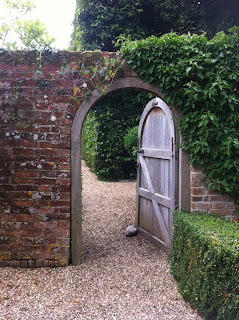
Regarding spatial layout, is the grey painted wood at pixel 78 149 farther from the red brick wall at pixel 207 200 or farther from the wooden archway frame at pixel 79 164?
the red brick wall at pixel 207 200

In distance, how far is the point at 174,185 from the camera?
14.6ft

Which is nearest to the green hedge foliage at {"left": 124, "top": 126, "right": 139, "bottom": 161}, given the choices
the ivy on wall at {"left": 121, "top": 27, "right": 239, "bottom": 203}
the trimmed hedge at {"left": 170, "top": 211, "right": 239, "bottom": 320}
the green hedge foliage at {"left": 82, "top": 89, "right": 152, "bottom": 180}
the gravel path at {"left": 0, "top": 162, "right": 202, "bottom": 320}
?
the green hedge foliage at {"left": 82, "top": 89, "right": 152, "bottom": 180}

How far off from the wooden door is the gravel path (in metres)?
0.34

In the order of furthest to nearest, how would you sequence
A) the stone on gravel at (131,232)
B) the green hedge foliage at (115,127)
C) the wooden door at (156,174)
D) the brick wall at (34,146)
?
the green hedge foliage at (115,127) → the stone on gravel at (131,232) → the wooden door at (156,174) → the brick wall at (34,146)

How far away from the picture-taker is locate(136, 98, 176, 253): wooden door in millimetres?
4680

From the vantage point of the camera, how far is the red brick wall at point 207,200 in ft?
13.8

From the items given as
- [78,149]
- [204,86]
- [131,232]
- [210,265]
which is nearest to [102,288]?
[210,265]

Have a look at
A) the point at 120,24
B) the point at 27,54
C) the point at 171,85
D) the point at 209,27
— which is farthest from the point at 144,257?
the point at 209,27

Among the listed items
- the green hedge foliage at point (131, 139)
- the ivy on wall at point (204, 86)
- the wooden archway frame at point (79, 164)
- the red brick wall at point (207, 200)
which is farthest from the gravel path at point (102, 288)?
the green hedge foliage at point (131, 139)

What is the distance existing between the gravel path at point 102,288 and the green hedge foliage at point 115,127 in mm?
5610

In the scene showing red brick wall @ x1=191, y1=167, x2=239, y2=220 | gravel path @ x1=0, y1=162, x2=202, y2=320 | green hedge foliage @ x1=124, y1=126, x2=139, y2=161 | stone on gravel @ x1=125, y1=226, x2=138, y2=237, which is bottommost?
gravel path @ x1=0, y1=162, x2=202, y2=320

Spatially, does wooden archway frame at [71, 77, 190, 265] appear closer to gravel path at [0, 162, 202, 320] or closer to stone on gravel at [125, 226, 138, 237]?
gravel path at [0, 162, 202, 320]

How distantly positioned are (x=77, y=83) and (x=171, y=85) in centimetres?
120

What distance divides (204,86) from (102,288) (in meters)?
2.74
